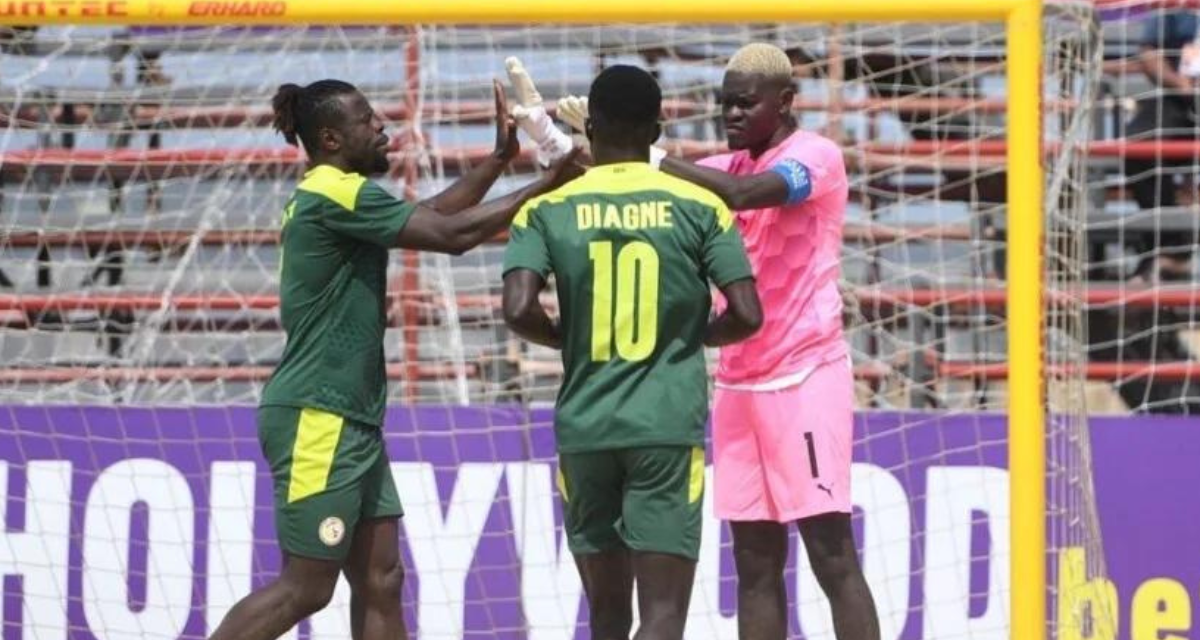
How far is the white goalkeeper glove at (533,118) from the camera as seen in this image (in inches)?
233

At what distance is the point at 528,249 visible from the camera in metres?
5.59

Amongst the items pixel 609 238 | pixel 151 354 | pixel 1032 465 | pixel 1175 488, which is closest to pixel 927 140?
pixel 1175 488

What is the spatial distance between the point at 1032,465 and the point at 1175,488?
2.07 metres

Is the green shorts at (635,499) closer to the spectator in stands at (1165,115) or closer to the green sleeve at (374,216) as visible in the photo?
the green sleeve at (374,216)

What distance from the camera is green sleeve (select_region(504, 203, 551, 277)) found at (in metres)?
5.58

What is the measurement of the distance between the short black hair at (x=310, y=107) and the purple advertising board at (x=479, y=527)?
212 cm

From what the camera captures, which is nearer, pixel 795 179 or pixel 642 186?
pixel 642 186

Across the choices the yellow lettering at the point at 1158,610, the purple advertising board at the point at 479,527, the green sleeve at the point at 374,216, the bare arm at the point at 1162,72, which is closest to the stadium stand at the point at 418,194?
the bare arm at the point at 1162,72

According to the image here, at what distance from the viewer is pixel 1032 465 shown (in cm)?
611

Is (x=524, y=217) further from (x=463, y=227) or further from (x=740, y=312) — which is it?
(x=740, y=312)

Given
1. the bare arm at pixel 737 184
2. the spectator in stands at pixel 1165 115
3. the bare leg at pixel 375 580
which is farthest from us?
the spectator in stands at pixel 1165 115

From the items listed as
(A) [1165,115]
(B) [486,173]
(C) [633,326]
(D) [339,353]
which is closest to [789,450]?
(C) [633,326]

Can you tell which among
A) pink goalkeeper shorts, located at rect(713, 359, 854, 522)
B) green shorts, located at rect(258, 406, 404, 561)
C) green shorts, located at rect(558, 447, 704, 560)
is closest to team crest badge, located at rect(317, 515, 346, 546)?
green shorts, located at rect(258, 406, 404, 561)

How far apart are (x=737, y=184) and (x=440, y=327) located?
3.64 m
